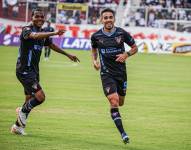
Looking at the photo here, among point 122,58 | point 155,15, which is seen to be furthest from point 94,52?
point 155,15

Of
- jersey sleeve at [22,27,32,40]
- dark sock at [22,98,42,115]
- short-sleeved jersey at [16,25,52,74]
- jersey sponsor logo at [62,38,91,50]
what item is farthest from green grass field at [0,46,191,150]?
jersey sponsor logo at [62,38,91,50]

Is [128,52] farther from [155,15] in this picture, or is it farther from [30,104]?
[155,15]

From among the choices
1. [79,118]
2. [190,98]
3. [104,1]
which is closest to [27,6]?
[104,1]

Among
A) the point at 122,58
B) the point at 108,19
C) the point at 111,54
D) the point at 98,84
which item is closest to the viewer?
the point at 122,58

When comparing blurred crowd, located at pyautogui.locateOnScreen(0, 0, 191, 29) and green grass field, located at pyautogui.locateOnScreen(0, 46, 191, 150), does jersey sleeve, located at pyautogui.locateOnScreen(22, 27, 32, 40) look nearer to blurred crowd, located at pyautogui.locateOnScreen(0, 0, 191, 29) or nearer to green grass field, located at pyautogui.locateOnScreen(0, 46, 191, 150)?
green grass field, located at pyautogui.locateOnScreen(0, 46, 191, 150)

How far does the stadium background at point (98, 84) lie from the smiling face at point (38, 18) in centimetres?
219

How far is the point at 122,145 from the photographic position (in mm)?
12672

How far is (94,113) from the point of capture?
57.5ft

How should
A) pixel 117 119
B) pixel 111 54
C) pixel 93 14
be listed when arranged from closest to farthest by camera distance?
1. pixel 117 119
2. pixel 111 54
3. pixel 93 14

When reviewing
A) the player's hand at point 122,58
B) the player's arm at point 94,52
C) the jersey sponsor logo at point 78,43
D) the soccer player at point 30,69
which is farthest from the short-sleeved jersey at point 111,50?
the jersey sponsor logo at point 78,43

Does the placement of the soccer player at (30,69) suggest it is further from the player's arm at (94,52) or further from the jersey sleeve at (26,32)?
the player's arm at (94,52)

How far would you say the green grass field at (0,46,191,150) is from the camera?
12.9m

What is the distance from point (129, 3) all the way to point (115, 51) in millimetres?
35644

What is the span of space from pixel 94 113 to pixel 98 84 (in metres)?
8.66
